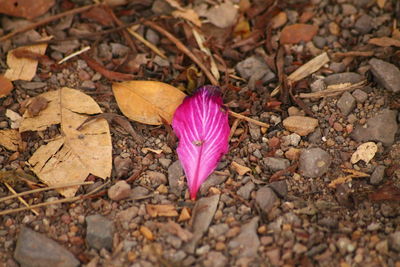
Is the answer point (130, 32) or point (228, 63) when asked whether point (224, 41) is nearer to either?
point (228, 63)

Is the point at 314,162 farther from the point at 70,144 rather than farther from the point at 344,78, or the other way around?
the point at 70,144

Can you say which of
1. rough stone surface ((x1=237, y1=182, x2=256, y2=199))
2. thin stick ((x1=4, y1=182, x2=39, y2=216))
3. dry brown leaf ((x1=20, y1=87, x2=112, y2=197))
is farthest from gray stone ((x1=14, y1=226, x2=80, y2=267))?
rough stone surface ((x1=237, y1=182, x2=256, y2=199))

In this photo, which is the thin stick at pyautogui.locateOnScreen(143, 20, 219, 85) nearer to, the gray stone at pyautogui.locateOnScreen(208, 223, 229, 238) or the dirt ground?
the dirt ground

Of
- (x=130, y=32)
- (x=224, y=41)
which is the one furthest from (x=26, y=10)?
(x=224, y=41)

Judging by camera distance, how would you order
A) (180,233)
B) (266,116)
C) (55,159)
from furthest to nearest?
(266,116)
(55,159)
(180,233)

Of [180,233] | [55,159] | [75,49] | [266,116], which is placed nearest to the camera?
[180,233]

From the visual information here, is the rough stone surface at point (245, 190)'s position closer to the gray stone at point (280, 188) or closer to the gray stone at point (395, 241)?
the gray stone at point (280, 188)

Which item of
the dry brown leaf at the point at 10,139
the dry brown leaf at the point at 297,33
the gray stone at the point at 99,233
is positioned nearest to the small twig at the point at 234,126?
the dry brown leaf at the point at 297,33
